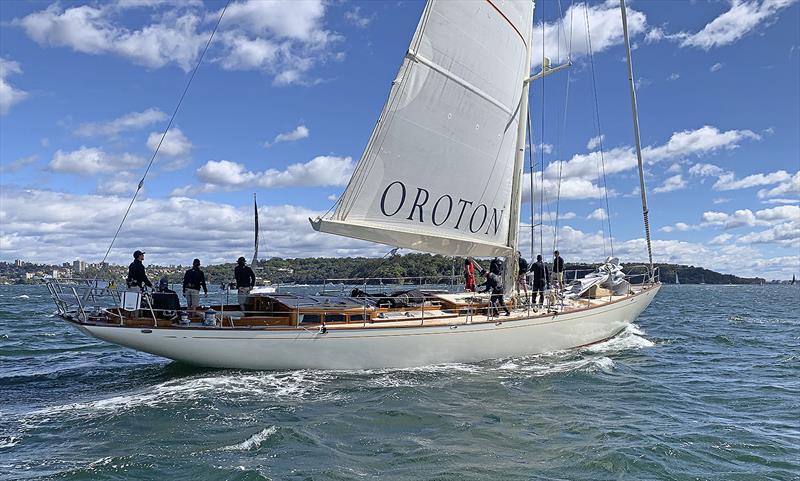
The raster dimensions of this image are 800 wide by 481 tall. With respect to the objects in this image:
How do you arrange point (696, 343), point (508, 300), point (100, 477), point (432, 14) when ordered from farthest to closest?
point (696, 343), point (508, 300), point (432, 14), point (100, 477)

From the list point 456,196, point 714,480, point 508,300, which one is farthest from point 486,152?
point 714,480

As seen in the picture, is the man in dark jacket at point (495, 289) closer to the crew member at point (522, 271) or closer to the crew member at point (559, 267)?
the crew member at point (522, 271)

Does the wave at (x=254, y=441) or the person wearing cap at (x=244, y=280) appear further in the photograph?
the person wearing cap at (x=244, y=280)

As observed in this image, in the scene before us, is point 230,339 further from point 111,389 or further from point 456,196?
point 456,196

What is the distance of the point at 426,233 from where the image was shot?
14.0 meters

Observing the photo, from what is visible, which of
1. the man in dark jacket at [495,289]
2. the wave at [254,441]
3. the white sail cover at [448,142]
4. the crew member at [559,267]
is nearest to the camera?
the wave at [254,441]

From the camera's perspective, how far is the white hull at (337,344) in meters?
11.4

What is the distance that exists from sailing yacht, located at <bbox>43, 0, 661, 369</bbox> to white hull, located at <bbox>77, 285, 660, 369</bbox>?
0.03 metres

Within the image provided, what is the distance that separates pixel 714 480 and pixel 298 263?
95.4 ft

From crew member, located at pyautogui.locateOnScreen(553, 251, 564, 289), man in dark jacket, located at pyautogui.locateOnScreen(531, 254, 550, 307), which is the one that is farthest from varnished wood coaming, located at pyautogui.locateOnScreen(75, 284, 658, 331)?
crew member, located at pyautogui.locateOnScreen(553, 251, 564, 289)

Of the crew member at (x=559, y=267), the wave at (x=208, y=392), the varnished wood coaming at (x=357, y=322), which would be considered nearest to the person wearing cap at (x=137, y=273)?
the varnished wood coaming at (x=357, y=322)

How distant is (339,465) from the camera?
7391mm

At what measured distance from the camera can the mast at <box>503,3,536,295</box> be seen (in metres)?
16.4

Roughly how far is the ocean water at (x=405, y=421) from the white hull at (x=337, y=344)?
0.30 m
